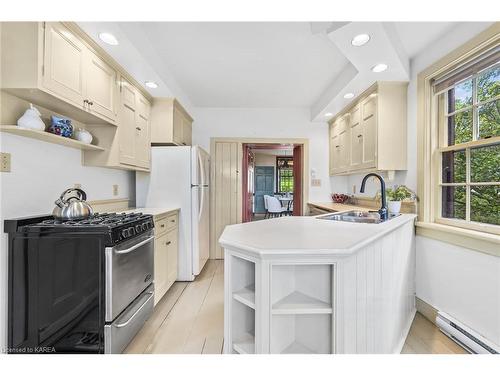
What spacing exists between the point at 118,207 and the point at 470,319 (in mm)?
3272

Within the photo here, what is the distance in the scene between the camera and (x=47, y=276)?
1445 millimetres

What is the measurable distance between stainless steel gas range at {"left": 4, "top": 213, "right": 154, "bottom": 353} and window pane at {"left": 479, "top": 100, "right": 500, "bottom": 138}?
2.70 m

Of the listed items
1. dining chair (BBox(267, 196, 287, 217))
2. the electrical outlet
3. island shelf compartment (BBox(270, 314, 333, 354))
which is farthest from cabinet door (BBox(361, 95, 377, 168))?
dining chair (BBox(267, 196, 287, 217))

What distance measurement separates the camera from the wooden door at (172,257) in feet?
8.38

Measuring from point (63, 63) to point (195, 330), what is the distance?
2.16 meters

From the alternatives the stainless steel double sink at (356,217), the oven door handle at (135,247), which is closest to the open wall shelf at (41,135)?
the oven door handle at (135,247)

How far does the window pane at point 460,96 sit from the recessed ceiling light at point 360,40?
0.91 metres

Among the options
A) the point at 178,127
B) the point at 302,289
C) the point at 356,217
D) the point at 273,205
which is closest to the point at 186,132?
the point at 178,127

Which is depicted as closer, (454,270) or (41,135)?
(41,135)

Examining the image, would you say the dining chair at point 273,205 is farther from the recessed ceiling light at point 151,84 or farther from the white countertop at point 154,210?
the recessed ceiling light at point 151,84

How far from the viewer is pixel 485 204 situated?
1.76 meters

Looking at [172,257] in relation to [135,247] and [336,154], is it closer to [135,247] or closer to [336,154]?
[135,247]
